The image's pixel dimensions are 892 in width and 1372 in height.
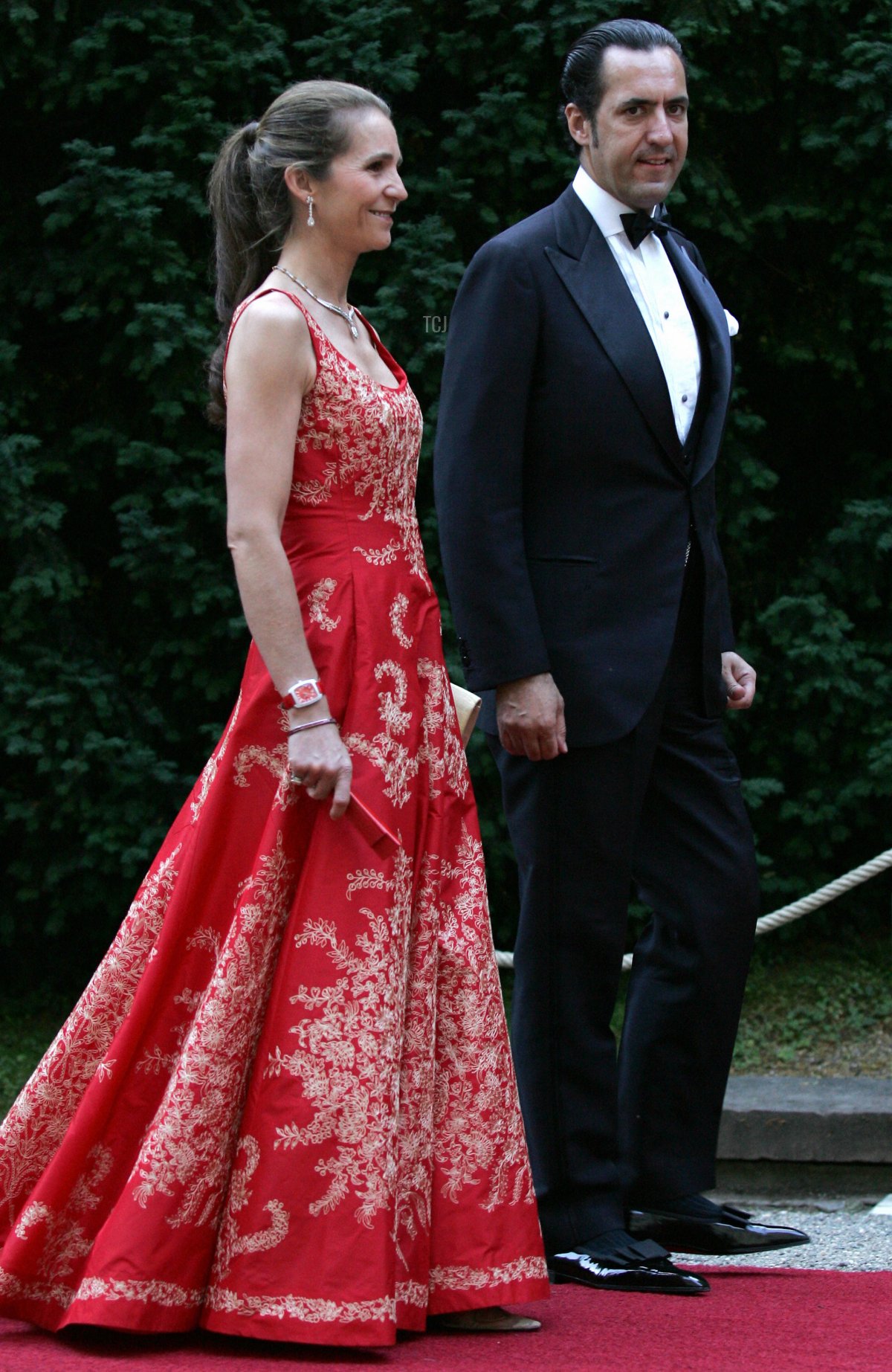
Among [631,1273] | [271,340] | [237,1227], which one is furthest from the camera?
[631,1273]

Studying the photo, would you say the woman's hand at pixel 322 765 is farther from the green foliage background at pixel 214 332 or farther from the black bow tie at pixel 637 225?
the green foliage background at pixel 214 332

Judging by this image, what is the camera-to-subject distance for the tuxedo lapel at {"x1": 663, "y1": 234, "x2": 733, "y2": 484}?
329 centimetres

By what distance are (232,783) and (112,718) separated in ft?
9.47

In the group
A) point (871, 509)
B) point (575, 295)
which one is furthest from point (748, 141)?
point (575, 295)

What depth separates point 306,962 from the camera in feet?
8.68

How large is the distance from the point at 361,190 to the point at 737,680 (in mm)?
1224

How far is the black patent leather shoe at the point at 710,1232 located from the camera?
3275mm

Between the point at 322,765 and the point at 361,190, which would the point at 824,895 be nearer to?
the point at 322,765

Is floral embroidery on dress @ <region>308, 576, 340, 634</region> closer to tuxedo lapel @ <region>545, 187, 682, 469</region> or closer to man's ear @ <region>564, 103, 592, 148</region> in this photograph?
tuxedo lapel @ <region>545, 187, 682, 469</region>

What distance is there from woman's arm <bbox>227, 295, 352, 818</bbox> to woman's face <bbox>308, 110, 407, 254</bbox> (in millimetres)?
192

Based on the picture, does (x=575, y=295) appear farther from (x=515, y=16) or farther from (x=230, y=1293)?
(x=515, y=16)

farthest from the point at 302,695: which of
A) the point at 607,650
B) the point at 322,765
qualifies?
the point at 607,650

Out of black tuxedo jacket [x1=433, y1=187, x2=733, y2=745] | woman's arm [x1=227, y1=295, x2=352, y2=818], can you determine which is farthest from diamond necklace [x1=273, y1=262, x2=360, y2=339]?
black tuxedo jacket [x1=433, y1=187, x2=733, y2=745]

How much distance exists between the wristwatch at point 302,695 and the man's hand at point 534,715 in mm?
535
